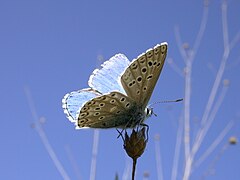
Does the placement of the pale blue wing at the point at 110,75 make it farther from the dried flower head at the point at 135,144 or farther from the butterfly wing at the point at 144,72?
the dried flower head at the point at 135,144

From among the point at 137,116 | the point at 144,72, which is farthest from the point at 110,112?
the point at 144,72

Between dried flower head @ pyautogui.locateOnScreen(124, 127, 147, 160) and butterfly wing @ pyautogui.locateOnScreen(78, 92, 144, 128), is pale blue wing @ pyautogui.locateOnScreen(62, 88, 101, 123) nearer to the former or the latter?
butterfly wing @ pyautogui.locateOnScreen(78, 92, 144, 128)

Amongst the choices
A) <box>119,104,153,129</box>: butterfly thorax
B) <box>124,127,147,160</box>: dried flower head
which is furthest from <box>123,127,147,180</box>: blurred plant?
<box>119,104,153,129</box>: butterfly thorax

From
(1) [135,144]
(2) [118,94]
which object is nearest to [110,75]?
(2) [118,94]

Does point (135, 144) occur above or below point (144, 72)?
below

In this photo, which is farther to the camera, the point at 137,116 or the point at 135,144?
the point at 137,116

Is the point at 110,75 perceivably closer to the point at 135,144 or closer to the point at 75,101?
the point at 75,101
